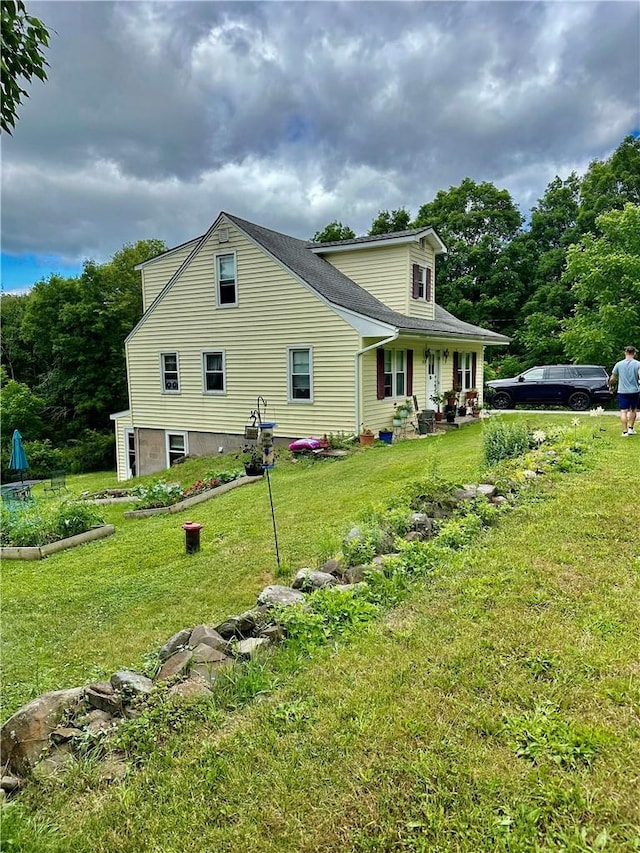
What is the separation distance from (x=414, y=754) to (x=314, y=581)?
6.83 ft

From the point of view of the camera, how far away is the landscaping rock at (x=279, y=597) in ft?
12.0

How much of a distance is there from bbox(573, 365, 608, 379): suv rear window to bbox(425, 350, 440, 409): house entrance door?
5.14m

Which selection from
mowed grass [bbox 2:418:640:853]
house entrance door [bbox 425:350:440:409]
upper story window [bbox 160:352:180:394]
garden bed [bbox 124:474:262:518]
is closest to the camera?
mowed grass [bbox 2:418:640:853]

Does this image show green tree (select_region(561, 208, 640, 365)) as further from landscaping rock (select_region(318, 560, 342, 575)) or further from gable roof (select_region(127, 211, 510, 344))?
landscaping rock (select_region(318, 560, 342, 575))

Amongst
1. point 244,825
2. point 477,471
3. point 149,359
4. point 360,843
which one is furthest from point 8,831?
point 149,359

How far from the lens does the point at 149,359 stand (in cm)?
1708

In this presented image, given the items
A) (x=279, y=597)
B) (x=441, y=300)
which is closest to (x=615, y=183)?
(x=441, y=300)

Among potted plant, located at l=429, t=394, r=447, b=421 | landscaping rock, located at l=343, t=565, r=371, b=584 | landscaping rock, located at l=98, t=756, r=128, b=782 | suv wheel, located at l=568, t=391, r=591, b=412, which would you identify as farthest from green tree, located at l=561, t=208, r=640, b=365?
landscaping rock, located at l=98, t=756, r=128, b=782

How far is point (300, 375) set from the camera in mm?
13812

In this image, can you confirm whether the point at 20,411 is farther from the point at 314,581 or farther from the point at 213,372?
the point at 314,581

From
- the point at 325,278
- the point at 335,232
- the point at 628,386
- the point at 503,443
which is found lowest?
the point at 503,443

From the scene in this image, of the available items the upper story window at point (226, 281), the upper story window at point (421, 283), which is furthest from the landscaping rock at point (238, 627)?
the upper story window at point (421, 283)

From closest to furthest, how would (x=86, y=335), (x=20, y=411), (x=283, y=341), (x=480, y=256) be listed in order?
(x=283, y=341), (x=20, y=411), (x=86, y=335), (x=480, y=256)

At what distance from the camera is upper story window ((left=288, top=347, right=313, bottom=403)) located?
44.5 ft
